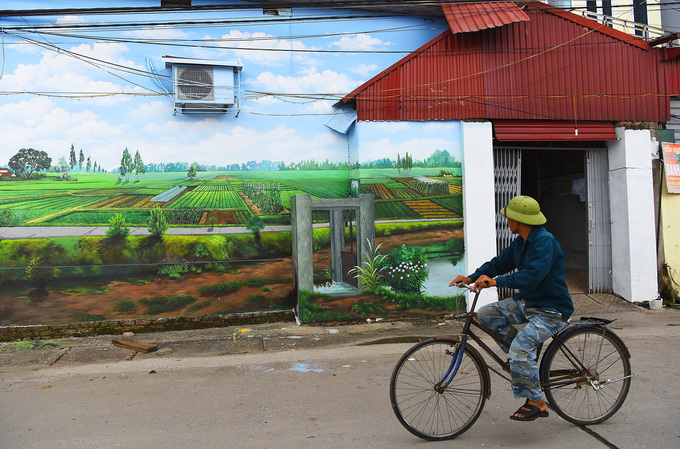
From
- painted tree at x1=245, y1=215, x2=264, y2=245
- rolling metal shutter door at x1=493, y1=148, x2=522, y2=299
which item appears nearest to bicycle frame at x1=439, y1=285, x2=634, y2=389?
rolling metal shutter door at x1=493, y1=148, x2=522, y2=299

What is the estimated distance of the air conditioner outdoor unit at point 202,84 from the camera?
815cm

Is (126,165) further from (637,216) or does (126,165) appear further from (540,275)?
(637,216)

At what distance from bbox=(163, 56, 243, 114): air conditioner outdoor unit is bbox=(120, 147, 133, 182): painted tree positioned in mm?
1056

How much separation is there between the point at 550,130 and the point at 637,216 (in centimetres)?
216

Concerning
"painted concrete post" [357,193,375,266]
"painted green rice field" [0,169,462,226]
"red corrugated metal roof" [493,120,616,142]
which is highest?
"red corrugated metal roof" [493,120,616,142]

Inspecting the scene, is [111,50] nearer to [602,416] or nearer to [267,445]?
[267,445]

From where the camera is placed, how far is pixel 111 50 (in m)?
8.14

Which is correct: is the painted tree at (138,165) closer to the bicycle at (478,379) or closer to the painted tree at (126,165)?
the painted tree at (126,165)

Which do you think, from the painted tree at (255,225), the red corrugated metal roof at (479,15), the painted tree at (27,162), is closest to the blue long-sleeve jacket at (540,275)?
the painted tree at (255,225)

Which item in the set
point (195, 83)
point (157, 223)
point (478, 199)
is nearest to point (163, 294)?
point (157, 223)

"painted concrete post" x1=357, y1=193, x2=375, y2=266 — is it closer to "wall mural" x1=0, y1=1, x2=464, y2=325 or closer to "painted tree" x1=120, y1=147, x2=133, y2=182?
"wall mural" x1=0, y1=1, x2=464, y2=325

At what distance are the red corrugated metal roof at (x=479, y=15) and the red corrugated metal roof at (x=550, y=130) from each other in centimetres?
159

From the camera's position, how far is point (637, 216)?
923 cm

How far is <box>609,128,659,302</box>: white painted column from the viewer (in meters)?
9.21
